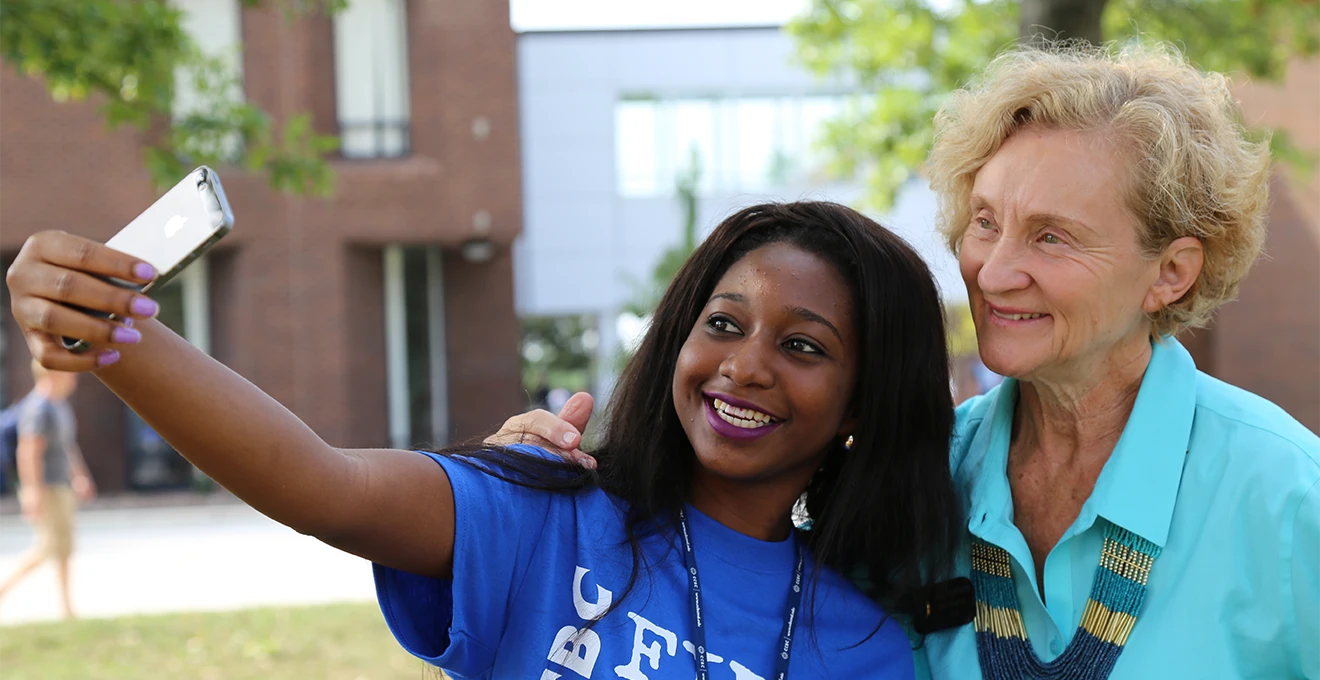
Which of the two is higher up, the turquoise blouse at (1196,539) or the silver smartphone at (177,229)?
the silver smartphone at (177,229)

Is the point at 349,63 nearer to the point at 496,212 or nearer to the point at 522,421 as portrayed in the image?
the point at 496,212

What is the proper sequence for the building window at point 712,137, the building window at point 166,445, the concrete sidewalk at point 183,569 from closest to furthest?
the concrete sidewalk at point 183,569, the building window at point 166,445, the building window at point 712,137

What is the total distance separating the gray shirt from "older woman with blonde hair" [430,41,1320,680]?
24.1ft

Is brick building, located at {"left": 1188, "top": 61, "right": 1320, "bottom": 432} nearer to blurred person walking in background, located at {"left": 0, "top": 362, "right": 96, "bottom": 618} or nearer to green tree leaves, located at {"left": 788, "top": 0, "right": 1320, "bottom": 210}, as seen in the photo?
green tree leaves, located at {"left": 788, "top": 0, "right": 1320, "bottom": 210}

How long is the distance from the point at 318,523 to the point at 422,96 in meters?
17.2

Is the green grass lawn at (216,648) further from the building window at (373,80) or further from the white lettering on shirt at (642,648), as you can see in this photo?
the building window at (373,80)

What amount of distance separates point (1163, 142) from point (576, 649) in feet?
4.34

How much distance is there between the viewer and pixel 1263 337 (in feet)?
64.0

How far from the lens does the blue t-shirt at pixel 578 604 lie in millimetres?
2004

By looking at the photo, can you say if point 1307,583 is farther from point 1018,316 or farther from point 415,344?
point 415,344

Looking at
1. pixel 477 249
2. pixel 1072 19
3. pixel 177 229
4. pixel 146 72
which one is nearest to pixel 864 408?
pixel 177 229

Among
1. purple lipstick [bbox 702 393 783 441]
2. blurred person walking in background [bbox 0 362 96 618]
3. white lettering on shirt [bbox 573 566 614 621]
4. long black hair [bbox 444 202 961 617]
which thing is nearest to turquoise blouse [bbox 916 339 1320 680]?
long black hair [bbox 444 202 961 617]

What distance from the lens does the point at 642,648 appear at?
205 centimetres

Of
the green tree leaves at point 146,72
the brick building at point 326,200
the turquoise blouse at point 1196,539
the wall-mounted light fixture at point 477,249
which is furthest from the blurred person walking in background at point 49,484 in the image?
the wall-mounted light fixture at point 477,249
